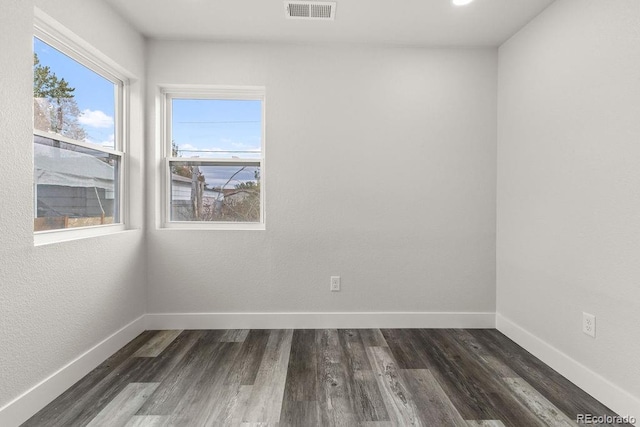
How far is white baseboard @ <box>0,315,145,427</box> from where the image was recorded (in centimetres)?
156

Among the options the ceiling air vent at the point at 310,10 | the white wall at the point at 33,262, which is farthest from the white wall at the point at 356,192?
the white wall at the point at 33,262

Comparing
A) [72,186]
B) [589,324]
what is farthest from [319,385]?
[72,186]

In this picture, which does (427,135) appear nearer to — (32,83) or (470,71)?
(470,71)

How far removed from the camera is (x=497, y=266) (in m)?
2.86

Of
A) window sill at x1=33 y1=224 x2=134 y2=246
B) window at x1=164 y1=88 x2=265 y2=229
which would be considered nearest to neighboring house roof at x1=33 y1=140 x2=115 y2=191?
window sill at x1=33 y1=224 x2=134 y2=246

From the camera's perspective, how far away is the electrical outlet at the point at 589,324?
6.19 feet

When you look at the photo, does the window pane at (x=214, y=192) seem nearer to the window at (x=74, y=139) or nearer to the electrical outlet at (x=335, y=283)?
the window at (x=74, y=139)

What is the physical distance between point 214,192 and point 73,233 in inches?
43.7

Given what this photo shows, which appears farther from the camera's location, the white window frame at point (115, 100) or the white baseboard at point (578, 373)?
the white window frame at point (115, 100)

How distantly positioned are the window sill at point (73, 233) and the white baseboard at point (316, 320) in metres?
0.85

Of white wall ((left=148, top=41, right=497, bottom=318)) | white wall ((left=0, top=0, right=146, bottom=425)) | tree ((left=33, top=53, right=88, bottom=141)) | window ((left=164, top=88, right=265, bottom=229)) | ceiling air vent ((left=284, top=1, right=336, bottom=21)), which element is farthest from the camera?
window ((left=164, top=88, right=265, bottom=229))

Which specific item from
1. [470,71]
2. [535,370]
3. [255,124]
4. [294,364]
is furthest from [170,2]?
[535,370]

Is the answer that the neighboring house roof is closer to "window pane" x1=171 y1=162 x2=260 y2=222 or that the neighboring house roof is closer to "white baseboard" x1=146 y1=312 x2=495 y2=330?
"window pane" x1=171 y1=162 x2=260 y2=222

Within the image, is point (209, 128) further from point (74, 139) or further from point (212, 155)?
point (74, 139)
